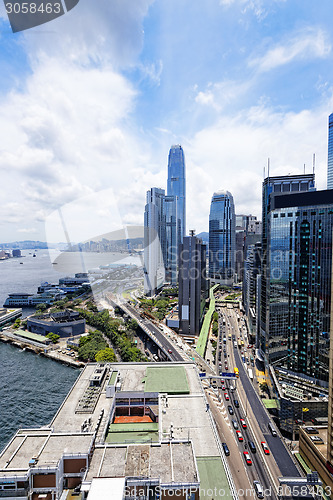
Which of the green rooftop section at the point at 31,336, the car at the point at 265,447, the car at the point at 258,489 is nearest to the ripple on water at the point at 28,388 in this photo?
the green rooftop section at the point at 31,336

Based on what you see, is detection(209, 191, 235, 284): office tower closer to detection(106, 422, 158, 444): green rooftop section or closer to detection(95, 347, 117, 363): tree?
detection(95, 347, 117, 363): tree

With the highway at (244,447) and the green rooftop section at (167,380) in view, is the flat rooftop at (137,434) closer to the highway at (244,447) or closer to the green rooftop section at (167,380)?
the green rooftop section at (167,380)

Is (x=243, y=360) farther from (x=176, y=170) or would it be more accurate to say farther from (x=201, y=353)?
(x=176, y=170)

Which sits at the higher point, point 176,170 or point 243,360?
point 176,170

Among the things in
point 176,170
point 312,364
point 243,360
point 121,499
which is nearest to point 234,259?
point 176,170

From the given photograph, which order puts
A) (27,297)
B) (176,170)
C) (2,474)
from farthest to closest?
(176,170)
(27,297)
(2,474)
